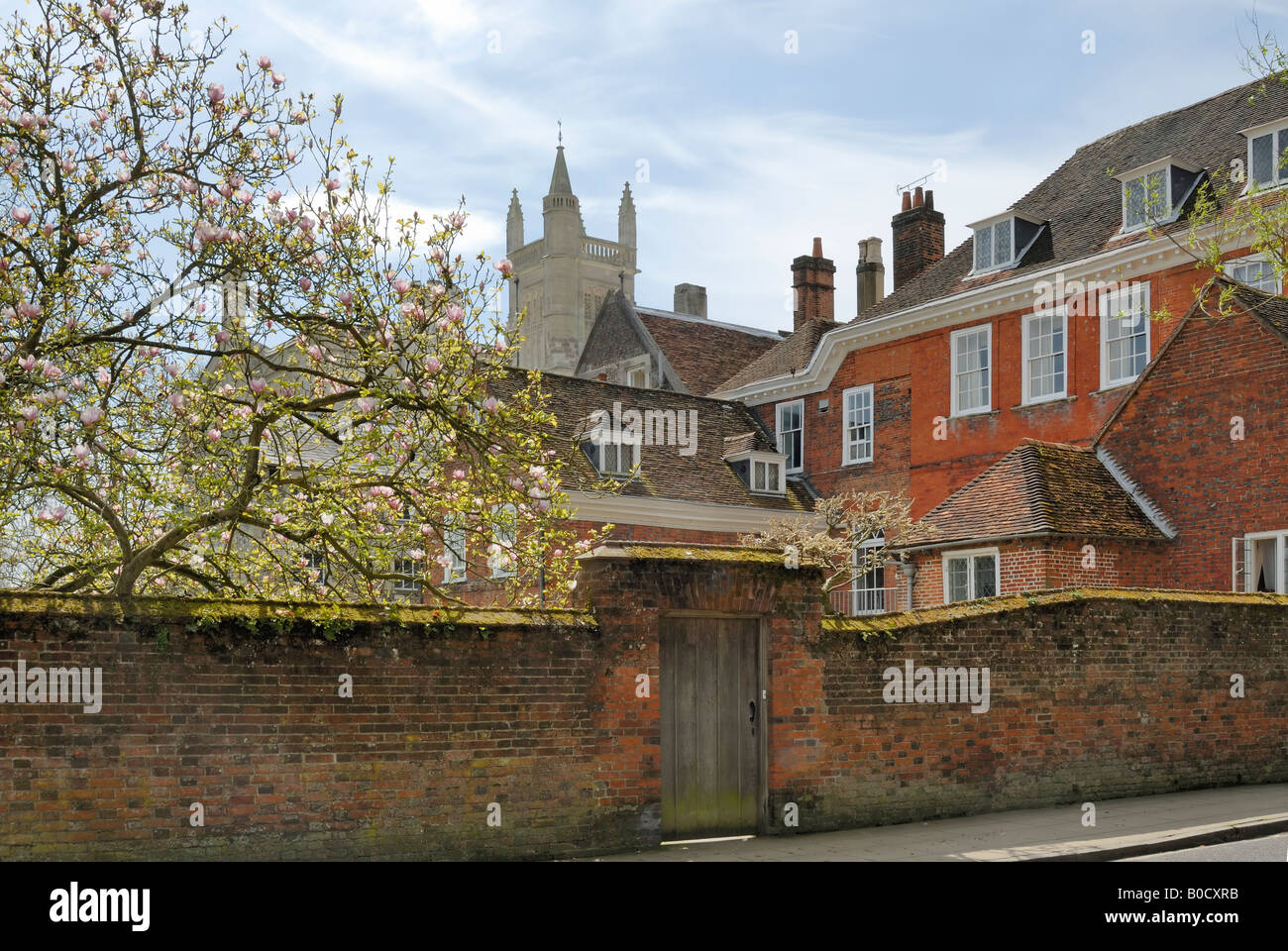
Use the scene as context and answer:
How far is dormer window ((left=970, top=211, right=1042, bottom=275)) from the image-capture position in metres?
29.1

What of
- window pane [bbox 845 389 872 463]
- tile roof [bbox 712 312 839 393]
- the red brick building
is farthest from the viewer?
tile roof [bbox 712 312 839 393]

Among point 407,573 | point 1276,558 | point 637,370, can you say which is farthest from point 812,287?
point 407,573

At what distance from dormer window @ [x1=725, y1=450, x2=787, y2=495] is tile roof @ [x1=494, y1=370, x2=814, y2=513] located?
19cm

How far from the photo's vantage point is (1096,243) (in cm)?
2695

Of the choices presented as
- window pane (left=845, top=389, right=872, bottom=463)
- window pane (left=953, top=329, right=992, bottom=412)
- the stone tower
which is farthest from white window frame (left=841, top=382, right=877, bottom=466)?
the stone tower

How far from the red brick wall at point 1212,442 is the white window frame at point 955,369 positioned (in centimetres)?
695

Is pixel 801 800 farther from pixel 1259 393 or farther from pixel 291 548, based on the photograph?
pixel 1259 393

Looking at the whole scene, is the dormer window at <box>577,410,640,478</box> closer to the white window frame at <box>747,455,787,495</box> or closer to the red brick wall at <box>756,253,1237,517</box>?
the white window frame at <box>747,455,787,495</box>

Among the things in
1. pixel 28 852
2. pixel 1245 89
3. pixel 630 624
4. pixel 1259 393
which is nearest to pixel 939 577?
pixel 1259 393

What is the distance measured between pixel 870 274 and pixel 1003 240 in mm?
10987

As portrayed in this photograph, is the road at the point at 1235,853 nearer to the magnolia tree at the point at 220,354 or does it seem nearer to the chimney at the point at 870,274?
the magnolia tree at the point at 220,354

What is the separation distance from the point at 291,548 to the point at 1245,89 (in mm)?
24045

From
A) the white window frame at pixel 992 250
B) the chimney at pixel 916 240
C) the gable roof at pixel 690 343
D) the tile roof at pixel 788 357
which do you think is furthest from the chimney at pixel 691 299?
the white window frame at pixel 992 250

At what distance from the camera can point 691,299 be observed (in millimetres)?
51562
